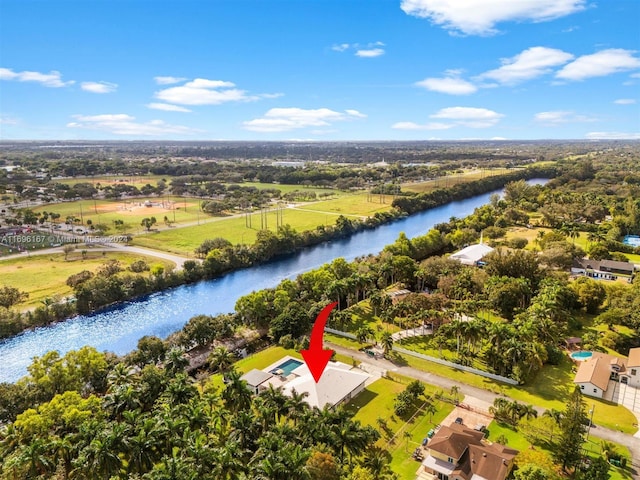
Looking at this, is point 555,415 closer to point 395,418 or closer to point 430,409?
point 430,409

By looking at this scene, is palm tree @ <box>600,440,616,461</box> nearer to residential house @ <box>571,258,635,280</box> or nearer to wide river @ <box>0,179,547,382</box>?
residential house @ <box>571,258,635,280</box>

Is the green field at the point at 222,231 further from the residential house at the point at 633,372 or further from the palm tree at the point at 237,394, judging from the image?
the residential house at the point at 633,372

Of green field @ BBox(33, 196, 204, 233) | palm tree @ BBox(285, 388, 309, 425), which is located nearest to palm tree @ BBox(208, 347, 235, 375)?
palm tree @ BBox(285, 388, 309, 425)

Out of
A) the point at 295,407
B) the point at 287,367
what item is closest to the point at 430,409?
the point at 295,407

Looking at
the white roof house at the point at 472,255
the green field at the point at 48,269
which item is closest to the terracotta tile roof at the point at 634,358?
the white roof house at the point at 472,255

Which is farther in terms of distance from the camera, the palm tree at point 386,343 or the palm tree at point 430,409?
the palm tree at point 386,343

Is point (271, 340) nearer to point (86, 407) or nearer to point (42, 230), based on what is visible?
point (86, 407)
